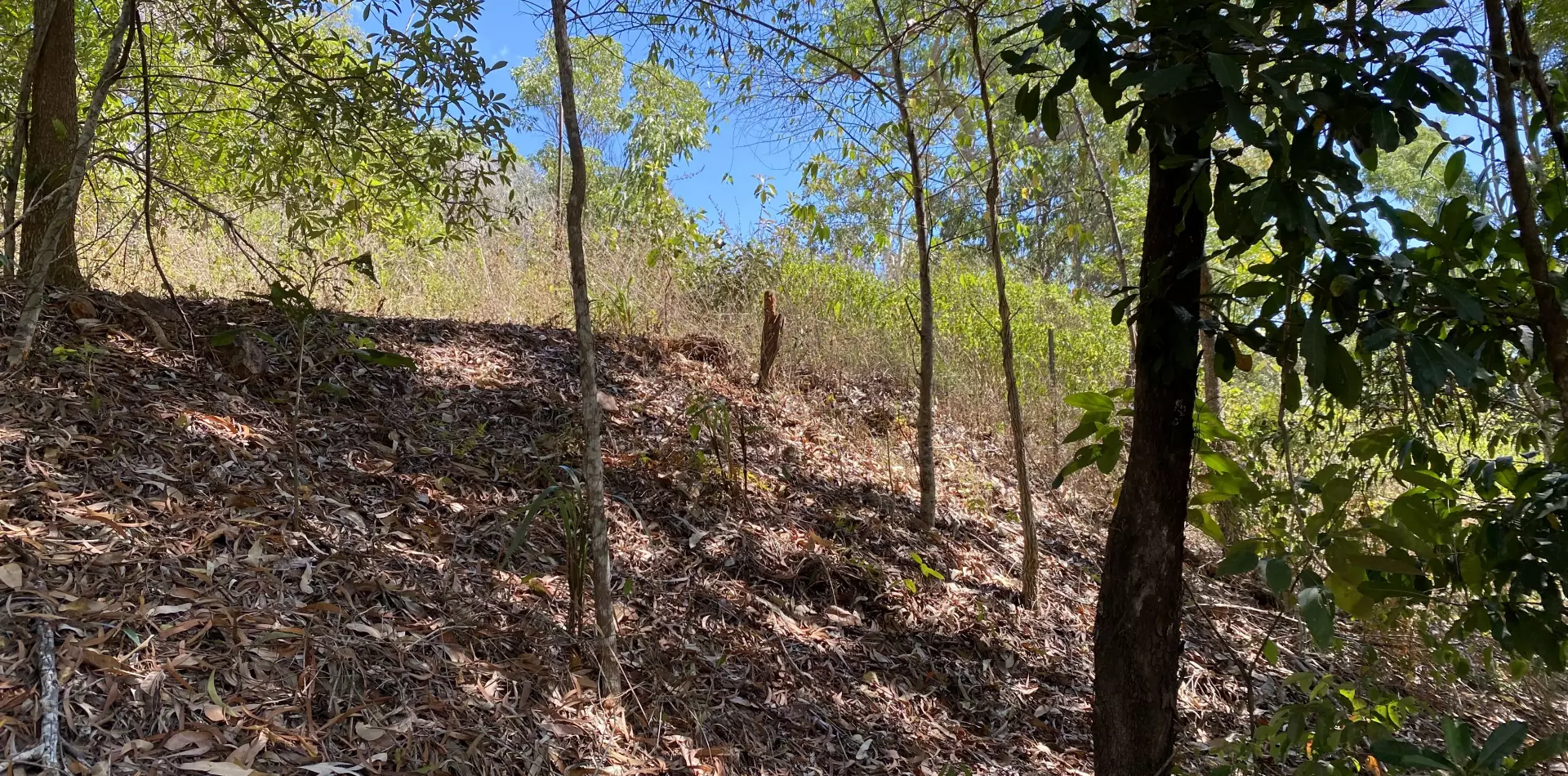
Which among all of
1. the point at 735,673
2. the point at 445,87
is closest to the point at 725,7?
the point at 445,87

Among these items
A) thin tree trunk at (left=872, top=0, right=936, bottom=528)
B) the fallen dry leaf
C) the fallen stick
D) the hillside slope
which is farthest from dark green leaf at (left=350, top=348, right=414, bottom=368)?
thin tree trunk at (left=872, top=0, right=936, bottom=528)

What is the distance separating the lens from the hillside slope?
2051 mm

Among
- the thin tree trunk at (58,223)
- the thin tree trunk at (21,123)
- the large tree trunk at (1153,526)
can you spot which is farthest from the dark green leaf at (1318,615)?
the thin tree trunk at (21,123)

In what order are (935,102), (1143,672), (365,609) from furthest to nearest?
(935,102)
(365,609)
(1143,672)

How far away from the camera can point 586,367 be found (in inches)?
93.1

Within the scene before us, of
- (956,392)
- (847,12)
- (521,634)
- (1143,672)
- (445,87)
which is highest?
(847,12)

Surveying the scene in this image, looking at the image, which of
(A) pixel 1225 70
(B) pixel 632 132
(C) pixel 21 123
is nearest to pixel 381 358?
(C) pixel 21 123

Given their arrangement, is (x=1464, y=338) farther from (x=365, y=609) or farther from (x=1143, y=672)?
(x=365, y=609)

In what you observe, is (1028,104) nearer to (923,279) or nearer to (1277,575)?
(1277,575)

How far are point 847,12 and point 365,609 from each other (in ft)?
12.3

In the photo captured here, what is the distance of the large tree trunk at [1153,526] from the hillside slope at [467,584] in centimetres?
20

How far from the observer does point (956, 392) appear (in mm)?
6613

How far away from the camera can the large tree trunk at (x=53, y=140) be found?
340cm

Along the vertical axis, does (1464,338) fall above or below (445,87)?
below
